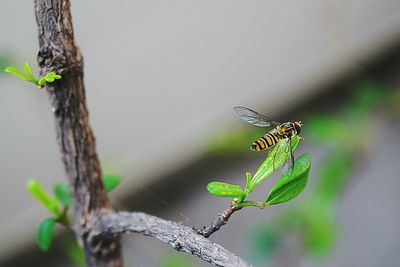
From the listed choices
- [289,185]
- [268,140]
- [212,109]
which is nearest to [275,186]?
[289,185]

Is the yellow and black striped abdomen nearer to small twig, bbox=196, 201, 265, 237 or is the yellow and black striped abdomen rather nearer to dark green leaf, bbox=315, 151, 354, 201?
small twig, bbox=196, 201, 265, 237

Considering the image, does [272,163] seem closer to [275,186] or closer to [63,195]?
[275,186]

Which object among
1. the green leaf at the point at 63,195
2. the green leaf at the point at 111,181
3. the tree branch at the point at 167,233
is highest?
the tree branch at the point at 167,233

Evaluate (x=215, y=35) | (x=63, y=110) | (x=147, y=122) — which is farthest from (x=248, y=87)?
(x=63, y=110)

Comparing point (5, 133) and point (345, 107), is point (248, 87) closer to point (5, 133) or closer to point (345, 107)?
point (345, 107)

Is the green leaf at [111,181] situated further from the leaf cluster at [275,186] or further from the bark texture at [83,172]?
the leaf cluster at [275,186]

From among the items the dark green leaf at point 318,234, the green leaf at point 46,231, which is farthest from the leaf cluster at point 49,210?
the dark green leaf at point 318,234

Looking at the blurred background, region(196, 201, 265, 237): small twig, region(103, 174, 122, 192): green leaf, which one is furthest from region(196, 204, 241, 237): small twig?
the blurred background

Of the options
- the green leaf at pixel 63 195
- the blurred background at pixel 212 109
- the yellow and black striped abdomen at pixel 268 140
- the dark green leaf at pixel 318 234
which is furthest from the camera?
the blurred background at pixel 212 109
